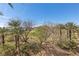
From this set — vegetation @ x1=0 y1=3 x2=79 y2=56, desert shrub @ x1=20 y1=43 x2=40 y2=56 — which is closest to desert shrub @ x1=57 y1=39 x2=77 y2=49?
vegetation @ x1=0 y1=3 x2=79 y2=56

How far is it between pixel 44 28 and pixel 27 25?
191mm

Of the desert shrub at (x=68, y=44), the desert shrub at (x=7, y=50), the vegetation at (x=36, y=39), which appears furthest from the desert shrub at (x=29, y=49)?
the desert shrub at (x=68, y=44)

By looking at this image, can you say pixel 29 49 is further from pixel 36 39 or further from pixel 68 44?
pixel 68 44

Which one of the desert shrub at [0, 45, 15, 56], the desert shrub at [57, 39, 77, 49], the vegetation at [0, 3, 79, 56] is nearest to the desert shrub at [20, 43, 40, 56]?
the vegetation at [0, 3, 79, 56]

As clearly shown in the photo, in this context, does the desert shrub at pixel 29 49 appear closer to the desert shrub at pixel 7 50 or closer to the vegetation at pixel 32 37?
the vegetation at pixel 32 37

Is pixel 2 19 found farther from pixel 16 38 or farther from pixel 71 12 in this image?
pixel 71 12

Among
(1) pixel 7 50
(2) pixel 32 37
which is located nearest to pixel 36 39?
(2) pixel 32 37

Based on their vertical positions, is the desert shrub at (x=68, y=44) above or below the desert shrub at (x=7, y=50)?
above

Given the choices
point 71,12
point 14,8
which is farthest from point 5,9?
point 71,12

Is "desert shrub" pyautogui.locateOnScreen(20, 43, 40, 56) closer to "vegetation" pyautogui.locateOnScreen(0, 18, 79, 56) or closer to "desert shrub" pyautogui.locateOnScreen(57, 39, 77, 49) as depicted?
"vegetation" pyautogui.locateOnScreen(0, 18, 79, 56)

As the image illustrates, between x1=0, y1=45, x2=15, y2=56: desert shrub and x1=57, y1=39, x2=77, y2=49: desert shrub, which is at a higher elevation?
x1=57, y1=39, x2=77, y2=49: desert shrub

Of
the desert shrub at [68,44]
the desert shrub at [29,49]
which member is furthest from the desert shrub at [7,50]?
the desert shrub at [68,44]

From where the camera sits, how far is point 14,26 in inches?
194

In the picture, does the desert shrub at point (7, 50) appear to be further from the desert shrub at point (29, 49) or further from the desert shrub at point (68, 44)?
the desert shrub at point (68, 44)
